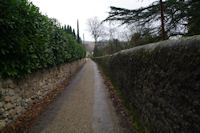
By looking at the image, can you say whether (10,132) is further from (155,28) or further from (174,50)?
(155,28)

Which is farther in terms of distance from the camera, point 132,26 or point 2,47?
point 132,26

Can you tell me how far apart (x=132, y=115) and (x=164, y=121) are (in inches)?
68.9

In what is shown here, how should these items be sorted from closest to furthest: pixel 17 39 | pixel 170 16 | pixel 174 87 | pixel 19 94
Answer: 1. pixel 174 87
2. pixel 17 39
3. pixel 19 94
4. pixel 170 16

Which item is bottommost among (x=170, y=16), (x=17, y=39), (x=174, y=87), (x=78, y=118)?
(x=78, y=118)

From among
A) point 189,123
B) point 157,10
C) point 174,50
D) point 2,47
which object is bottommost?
point 189,123

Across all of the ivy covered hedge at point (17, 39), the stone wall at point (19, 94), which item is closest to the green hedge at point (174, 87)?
the ivy covered hedge at point (17, 39)

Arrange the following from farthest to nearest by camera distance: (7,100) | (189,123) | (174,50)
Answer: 1. (7,100)
2. (174,50)
3. (189,123)

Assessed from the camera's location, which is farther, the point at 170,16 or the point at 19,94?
the point at 170,16

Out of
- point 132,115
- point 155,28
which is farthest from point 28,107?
point 155,28

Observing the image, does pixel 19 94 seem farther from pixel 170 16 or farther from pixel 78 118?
pixel 170 16

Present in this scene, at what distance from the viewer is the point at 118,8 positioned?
527cm

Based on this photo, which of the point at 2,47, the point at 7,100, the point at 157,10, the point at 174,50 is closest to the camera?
the point at 174,50

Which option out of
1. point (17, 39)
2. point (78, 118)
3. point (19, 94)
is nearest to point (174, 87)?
point (78, 118)

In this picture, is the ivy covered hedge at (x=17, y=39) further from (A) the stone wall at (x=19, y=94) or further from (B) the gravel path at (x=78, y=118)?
(B) the gravel path at (x=78, y=118)
